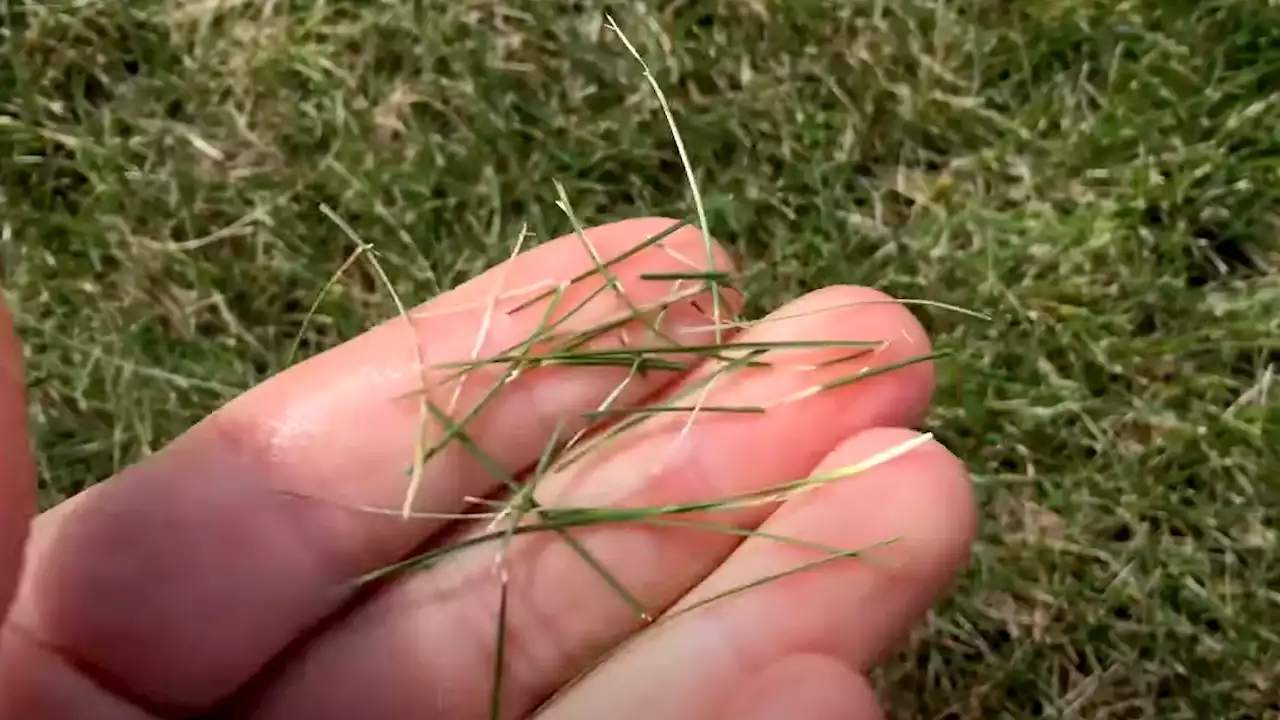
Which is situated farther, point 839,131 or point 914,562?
point 839,131

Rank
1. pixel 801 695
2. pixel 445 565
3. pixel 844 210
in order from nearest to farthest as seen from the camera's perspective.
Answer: pixel 801 695 < pixel 445 565 < pixel 844 210

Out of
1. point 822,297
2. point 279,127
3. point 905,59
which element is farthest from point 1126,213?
point 279,127

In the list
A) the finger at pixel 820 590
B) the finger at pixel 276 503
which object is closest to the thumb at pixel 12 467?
the finger at pixel 276 503

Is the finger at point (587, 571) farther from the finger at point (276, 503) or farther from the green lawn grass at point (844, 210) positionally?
the green lawn grass at point (844, 210)

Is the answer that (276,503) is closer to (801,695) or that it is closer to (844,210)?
(801,695)

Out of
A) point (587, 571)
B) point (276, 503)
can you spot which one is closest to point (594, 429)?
point (587, 571)

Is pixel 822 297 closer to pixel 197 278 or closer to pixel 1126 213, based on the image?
pixel 1126 213
